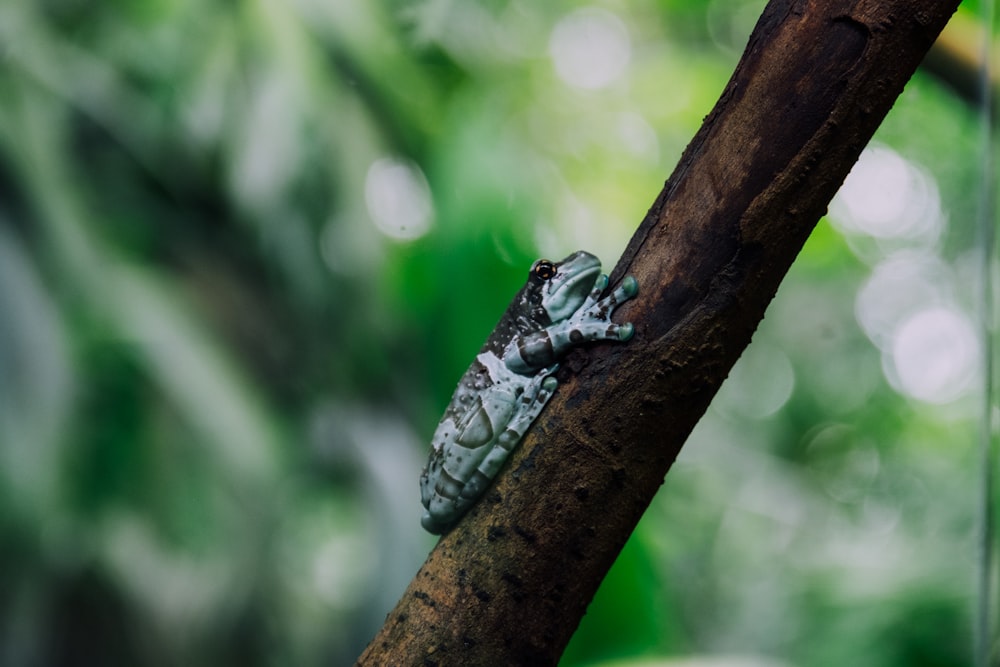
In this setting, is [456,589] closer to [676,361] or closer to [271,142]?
[676,361]

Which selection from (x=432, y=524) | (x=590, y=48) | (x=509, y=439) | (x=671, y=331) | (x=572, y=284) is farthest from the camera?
(x=590, y=48)

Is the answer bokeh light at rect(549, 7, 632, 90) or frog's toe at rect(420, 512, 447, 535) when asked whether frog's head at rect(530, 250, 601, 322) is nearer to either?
frog's toe at rect(420, 512, 447, 535)

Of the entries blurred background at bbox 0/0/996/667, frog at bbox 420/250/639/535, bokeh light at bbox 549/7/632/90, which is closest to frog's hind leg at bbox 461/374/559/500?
frog at bbox 420/250/639/535

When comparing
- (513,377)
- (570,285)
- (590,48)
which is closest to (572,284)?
(570,285)

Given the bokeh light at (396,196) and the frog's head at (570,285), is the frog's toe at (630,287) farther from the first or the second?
the bokeh light at (396,196)

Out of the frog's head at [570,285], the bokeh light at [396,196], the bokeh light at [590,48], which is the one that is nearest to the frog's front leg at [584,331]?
the frog's head at [570,285]

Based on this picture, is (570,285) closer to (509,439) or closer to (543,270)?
(543,270)
